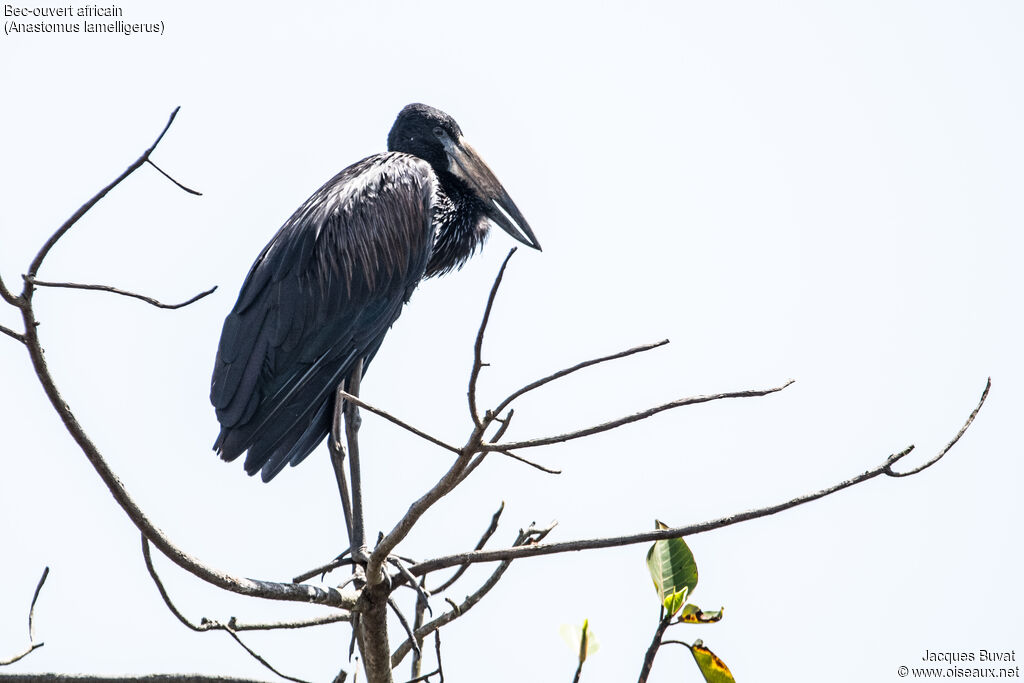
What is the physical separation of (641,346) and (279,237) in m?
3.08

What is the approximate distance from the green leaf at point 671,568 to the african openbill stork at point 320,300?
2.08 metres

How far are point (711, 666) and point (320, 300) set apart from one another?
255cm

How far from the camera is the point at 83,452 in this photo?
2.64m

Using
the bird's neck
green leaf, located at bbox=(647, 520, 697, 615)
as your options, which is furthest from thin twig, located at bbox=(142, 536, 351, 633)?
the bird's neck

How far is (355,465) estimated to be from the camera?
4.82 m

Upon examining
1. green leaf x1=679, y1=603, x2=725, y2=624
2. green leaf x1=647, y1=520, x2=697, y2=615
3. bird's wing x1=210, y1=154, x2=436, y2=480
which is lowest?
green leaf x1=679, y1=603, x2=725, y2=624

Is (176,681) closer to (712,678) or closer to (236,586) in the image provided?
(236,586)

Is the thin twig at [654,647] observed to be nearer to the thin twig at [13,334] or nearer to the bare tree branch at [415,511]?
the bare tree branch at [415,511]

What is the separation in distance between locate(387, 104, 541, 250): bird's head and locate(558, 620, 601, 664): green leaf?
128 inches

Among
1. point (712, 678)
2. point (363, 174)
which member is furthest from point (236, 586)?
point (363, 174)

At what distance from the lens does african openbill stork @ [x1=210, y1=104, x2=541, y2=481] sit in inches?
178

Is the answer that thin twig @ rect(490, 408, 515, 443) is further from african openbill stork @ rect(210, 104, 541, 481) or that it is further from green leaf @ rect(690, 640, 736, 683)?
african openbill stork @ rect(210, 104, 541, 481)

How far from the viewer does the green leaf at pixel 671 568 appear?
9.46 feet

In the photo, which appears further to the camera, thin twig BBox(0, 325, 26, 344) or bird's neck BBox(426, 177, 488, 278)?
bird's neck BBox(426, 177, 488, 278)
